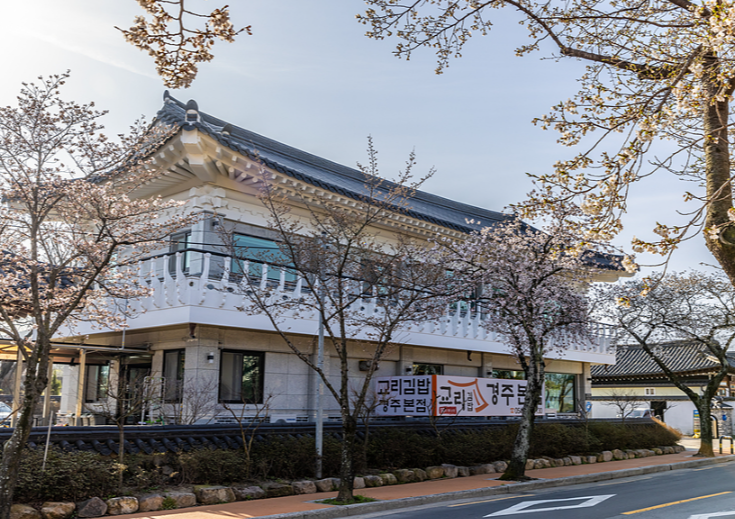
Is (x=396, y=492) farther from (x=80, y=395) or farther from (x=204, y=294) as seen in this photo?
(x=80, y=395)

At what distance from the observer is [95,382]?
20422 mm

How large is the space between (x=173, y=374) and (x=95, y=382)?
4690mm

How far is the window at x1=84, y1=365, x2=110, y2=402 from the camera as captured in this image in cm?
2019

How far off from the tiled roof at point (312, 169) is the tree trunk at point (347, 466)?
5.47 meters

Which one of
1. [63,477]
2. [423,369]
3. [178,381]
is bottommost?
[63,477]

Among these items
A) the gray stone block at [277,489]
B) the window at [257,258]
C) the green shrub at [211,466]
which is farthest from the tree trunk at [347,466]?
the window at [257,258]

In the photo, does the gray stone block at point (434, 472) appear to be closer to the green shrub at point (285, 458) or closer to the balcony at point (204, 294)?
the green shrub at point (285, 458)

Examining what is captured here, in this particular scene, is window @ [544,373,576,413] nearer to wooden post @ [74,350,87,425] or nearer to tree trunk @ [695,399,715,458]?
tree trunk @ [695,399,715,458]

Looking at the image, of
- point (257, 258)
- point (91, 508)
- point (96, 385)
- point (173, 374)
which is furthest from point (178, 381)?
point (91, 508)

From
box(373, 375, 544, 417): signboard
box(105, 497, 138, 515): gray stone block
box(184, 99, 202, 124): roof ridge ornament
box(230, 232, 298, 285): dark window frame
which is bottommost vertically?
box(105, 497, 138, 515): gray stone block

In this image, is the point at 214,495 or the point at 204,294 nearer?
the point at 214,495

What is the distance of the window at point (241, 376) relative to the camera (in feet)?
56.2

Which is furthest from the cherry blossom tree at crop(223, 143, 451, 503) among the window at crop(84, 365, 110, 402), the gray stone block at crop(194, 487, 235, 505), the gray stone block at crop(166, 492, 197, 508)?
the window at crop(84, 365, 110, 402)

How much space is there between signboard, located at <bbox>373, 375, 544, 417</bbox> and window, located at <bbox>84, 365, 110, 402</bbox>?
847 cm
